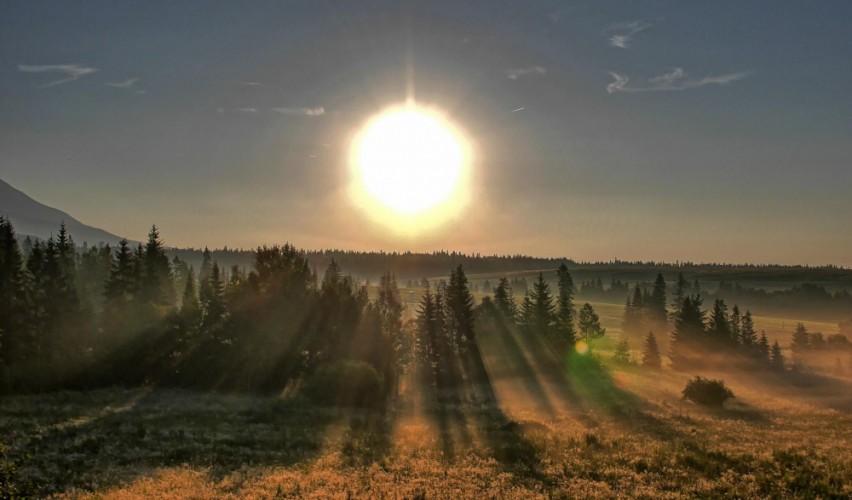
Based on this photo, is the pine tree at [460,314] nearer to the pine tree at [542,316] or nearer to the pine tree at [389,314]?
the pine tree at [389,314]

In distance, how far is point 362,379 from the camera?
168ft

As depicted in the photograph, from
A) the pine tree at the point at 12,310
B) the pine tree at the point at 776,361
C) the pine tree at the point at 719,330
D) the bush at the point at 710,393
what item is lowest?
the pine tree at the point at 776,361

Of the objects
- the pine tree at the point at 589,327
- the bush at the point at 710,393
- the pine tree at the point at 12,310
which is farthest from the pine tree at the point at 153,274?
the pine tree at the point at 589,327

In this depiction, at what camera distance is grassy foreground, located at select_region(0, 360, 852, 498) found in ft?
Result: 68.1

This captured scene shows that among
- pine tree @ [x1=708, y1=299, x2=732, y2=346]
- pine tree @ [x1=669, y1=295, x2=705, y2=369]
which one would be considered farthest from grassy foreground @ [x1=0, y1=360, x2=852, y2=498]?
pine tree @ [x1=669, y1=295, x2=705, y2=369]

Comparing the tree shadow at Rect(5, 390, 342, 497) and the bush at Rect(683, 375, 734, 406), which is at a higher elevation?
the tree shadow at Rect(5, 390, 342, 497)

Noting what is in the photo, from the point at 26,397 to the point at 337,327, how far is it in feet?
99.7

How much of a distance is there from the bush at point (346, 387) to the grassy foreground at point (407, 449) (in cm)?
291

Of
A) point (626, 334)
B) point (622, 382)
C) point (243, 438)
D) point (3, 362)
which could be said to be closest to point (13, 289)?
point (3, 362)

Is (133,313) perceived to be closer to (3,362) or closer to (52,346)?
(52,346)

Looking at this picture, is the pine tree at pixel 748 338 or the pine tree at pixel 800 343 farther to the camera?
the pine tree at pixel 800 343

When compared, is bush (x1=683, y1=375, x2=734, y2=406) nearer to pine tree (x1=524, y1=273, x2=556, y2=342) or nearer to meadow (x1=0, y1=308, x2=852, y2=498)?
meadow (x1=0, y1=308, x2=852, y2=498)

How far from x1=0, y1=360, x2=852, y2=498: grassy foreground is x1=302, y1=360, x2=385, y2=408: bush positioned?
2907mm

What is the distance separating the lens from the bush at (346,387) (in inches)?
1981
